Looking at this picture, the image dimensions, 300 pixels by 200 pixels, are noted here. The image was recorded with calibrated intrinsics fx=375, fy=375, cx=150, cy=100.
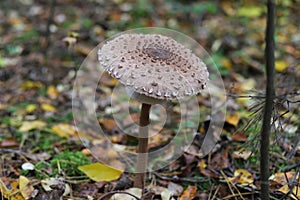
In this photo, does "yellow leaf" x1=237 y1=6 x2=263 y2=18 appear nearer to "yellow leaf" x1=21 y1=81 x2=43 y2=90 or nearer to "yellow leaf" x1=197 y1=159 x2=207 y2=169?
"yellow leaf" x1=21 y1=81 x2=43 y2=90

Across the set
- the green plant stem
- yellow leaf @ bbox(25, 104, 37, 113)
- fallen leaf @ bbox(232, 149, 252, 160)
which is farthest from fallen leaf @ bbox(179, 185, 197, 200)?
yellow leaf @ bbox(25, 104, 37, 113)

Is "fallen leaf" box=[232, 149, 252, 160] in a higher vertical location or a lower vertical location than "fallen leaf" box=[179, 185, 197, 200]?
higher

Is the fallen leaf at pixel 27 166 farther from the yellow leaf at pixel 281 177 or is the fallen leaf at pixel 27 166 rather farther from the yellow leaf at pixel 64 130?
the yellow leaf at pixel 281 177

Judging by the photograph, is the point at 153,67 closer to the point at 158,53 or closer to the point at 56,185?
the point at 158,53

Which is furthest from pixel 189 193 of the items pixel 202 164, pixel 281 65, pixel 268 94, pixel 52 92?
pixel 281 65

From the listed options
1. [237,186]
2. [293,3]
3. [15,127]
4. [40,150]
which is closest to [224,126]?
[237,186]

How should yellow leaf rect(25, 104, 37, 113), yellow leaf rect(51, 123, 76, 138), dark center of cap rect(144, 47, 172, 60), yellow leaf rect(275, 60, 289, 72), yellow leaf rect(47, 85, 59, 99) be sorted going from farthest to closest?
yellow leaf rect(275, 60, 289, 72) < yellow leaf rect(47, 85, 59, 99) < yellow leaf rect(25, 104, 37, 113) < yellow leaf rect(51, 123, 76, 138) < dark center of cap rect(144, 47, 172, 60)

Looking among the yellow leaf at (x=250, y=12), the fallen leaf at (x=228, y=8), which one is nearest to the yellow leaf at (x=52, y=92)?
the fallen leaf at (x=228, y=8)
